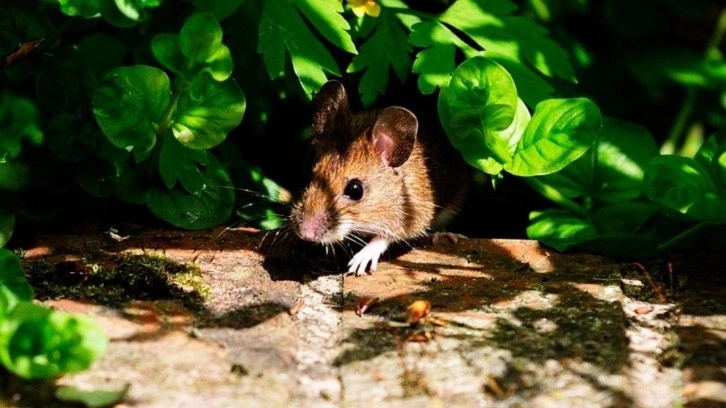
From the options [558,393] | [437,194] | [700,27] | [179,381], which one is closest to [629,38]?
[700,27]

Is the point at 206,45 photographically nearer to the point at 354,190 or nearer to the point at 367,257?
the point at 367,257

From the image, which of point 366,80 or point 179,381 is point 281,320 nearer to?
point 179,381

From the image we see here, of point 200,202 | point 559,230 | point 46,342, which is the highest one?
point 46,342

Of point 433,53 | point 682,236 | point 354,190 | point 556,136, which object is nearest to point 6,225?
point 354,190

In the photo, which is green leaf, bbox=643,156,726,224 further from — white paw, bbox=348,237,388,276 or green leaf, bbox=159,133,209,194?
green leaf, bbox=159,133,209,194

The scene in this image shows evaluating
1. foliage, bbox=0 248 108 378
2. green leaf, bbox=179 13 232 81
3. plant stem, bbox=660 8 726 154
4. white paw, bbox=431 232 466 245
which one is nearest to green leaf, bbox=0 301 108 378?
foliage, bbox=0 248 108 378

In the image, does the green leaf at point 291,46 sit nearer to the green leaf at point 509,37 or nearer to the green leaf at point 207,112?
the green leaf at point 207,112
